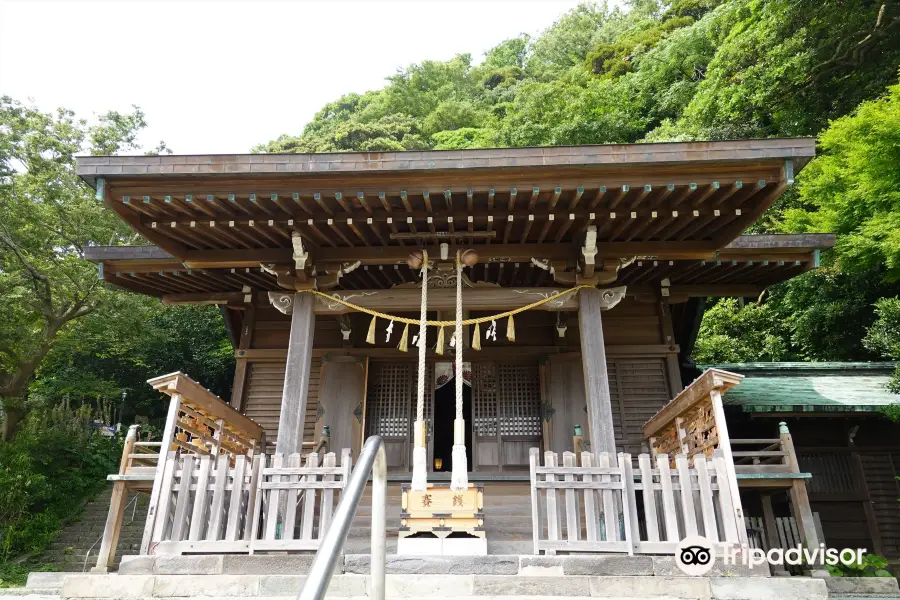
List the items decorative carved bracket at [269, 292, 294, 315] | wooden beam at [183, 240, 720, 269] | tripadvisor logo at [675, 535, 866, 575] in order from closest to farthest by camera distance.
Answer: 1. tripadvisor logo at [675, 535, 866, 575]
2. wooden beam at [183, 240, 720, 269]
3. decorative carved bracket at [269, 292, 294, 315]

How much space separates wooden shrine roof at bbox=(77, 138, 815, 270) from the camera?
5625mm

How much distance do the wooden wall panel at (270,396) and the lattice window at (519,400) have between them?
2.75 meters

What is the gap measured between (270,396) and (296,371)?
2.56 meters

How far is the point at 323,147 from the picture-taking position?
95.0ft

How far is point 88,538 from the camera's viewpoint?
12133 mm

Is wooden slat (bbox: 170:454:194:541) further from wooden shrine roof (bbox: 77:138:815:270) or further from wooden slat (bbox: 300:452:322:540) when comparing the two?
wooden shrine roof (bbox: 77:138:815:270)

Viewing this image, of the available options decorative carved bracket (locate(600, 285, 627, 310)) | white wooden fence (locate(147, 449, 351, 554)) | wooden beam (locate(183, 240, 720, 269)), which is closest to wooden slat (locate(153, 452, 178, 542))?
white wooden fence (locate(147, 449, 351, 554))

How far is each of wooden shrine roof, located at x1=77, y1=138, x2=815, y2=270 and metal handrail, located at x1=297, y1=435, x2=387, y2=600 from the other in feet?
11.9

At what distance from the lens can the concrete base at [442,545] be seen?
515 cm

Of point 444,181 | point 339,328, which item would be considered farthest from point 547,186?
point 339,328

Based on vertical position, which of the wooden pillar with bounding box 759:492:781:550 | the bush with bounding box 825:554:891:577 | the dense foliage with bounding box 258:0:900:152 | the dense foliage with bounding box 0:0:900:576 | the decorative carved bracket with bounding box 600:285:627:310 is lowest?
the bush with bounding box 825:554:891:577

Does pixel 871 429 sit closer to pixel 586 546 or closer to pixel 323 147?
pixel 586 546

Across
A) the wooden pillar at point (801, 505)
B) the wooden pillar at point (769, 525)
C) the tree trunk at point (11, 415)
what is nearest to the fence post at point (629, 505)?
the wooden pillar at point (801, 505)

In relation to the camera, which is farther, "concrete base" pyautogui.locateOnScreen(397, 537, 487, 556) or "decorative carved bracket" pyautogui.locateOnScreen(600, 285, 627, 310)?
"decorative carved bracket" pyautogui.locateOnScreen(600, 285, 627, 310)
